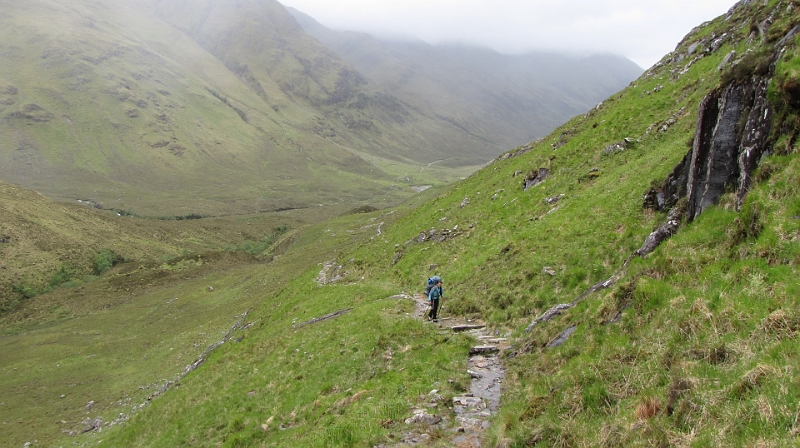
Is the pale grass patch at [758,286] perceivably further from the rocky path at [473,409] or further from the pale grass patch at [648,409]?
the rocky path at [473,409]

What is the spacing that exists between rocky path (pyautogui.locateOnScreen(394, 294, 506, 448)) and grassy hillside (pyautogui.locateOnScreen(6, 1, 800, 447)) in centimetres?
33

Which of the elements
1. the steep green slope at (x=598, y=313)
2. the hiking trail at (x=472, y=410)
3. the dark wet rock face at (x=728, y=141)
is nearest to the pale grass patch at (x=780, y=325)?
the steep green slope at (x=598, y=313)

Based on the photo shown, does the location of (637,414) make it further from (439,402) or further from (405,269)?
(405,269)

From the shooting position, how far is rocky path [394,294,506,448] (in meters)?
11.6

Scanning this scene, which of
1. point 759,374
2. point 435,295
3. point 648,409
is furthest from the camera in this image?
point 435,295

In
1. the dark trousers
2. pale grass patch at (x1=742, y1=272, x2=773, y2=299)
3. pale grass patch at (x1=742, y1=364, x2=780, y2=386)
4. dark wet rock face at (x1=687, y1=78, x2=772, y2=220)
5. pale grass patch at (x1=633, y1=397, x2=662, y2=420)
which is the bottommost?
the dark trousers

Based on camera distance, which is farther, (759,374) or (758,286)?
(758,286)

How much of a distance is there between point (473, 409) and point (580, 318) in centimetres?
466

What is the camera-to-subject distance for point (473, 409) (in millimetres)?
13023

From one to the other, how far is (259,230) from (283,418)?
13472cm

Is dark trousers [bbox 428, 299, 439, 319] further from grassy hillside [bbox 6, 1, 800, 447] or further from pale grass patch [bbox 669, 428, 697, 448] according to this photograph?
pale grass patch [bbox 669, 428, 697, 448]

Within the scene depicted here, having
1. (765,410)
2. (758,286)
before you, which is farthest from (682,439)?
(758,286)

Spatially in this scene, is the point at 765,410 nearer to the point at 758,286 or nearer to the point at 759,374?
the point at 759,374

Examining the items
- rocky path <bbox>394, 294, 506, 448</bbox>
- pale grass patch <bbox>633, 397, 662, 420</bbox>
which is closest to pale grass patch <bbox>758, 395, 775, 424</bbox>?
pale grass patch <bbox>633, 397, 662, 420</bbox>
